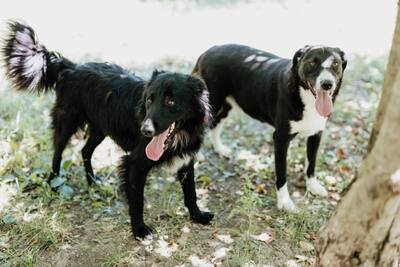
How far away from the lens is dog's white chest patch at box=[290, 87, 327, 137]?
4266 mm

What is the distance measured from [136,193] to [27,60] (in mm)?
1628

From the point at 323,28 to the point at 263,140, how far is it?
537 cm

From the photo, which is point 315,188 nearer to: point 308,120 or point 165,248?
point 308,120

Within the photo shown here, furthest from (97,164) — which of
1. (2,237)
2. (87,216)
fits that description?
(2,237)

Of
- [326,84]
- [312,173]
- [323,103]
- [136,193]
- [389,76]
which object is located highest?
[389,76]

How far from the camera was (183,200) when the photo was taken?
15.6 feet

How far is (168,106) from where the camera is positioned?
369 cm

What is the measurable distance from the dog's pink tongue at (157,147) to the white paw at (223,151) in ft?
6.42

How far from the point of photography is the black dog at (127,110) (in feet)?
12.3

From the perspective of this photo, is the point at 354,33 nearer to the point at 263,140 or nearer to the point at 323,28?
the point at 323,28

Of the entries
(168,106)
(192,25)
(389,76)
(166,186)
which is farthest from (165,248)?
(192,25)

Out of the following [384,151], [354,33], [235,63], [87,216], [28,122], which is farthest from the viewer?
[354,33]

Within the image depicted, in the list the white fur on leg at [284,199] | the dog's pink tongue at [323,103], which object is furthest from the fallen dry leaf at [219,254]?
the dog's pink tongue at [323,103]

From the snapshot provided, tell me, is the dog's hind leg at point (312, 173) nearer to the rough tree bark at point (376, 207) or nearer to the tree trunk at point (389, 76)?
the rough tree bark at point (376, 207)
